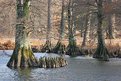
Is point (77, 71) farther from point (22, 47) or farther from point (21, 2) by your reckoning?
point (21, 2)

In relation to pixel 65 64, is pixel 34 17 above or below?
above

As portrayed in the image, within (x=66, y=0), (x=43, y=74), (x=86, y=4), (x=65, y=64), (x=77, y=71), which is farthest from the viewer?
(x=66, y=0)

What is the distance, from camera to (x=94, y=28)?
51312mm

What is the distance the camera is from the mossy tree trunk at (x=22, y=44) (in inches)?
1259

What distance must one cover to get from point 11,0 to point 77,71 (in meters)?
8.85

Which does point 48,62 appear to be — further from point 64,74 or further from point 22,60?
point 64,74

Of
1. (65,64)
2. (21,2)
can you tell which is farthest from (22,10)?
(65,64)

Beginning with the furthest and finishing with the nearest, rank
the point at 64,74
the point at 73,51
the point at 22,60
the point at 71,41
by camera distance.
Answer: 1. the point at 71,41
2. the point at 73,51
3. the point at 22,60
4. the point at 64,74

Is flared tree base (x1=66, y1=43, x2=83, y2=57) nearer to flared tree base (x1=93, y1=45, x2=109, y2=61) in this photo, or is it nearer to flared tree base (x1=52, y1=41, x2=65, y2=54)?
flared tree base (x1=52, y1=41, x2=65, y2=54)

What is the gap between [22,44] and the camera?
108 ft

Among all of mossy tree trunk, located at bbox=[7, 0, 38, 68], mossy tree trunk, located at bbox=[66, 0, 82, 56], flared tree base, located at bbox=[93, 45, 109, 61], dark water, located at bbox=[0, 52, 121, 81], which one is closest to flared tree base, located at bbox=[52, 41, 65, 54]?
mossy tree trunk, located at bbox=[66, 0, 82, 56]

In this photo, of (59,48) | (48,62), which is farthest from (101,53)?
(48,62)

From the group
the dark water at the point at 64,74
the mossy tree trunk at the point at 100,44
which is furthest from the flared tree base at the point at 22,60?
the mossy tree trunk at the point at 100,44

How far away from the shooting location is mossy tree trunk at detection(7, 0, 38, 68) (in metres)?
32.0
